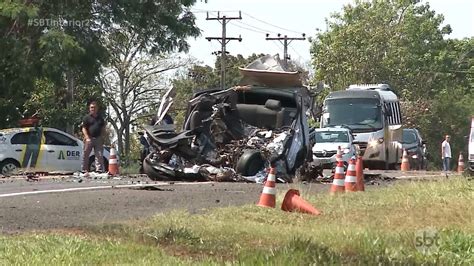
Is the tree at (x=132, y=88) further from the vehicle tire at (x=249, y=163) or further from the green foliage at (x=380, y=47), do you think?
the vehicle tire at (x=249, y=163)

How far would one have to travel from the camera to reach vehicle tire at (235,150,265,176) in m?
16.4

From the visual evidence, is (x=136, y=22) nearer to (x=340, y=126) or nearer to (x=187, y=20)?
(x=187, y=20)

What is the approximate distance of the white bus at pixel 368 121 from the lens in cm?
3000

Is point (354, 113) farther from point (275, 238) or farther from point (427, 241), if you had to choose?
point (275, 238)

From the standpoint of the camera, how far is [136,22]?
19.3 meters

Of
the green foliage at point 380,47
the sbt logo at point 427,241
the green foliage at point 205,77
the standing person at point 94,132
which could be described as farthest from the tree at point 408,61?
the sbt logo at point 427,241

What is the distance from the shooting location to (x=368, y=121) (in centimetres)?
3044

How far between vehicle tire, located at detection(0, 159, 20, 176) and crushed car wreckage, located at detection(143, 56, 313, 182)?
20.1 ft

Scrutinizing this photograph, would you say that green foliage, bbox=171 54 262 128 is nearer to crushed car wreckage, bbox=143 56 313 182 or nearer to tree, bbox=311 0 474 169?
tree, bbox=311 0 474 169

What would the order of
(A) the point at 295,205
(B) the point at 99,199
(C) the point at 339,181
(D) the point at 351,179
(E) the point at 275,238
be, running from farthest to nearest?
(D) the point at 351,179 → (C) the point at 339,181 → (B) the point at 99,199 → (A) the point at 295,205 → (E) the point at 275,238

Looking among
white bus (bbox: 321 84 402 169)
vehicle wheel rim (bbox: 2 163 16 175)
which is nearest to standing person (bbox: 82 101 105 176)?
vehicle wheel rim (bbox: 2 163 16 175)

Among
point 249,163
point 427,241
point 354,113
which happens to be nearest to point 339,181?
point 249,163

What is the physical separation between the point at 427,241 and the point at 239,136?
28.4ft

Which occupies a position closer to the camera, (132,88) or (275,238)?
(275,238)
